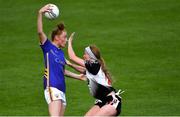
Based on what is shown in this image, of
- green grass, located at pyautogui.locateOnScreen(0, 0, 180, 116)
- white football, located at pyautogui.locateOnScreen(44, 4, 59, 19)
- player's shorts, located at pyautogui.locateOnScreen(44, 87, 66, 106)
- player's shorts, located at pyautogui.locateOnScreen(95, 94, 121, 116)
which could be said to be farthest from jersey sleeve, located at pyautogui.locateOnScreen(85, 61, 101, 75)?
green grass, located at pyautogui.locateOnScreen(0, 0, 180, 116)

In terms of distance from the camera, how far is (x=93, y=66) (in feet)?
40.6

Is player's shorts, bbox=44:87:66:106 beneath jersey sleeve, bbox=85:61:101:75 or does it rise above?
beneath

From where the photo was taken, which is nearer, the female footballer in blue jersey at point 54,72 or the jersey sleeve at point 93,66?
the jersey sleeve at point 93,66

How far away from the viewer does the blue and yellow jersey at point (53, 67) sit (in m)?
12.6

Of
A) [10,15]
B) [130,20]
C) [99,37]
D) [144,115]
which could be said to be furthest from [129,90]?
[10,15]

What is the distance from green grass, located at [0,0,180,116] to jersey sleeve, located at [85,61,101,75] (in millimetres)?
3254

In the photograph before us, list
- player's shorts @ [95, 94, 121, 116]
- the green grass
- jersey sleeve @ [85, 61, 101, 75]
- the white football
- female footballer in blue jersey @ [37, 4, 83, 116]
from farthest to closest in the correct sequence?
the green grass
the white football
female footballer in blue jersey @ [37, 4, 83, 116]
jersey sleeve @ [85, 61, 101, 75]
player's shorts @ [95, 94, 121, 116]

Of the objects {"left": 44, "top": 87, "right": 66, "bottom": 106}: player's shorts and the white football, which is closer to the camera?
{"left": 44, "top": 87, "right": 66, "bottom": 106}: player's shorts

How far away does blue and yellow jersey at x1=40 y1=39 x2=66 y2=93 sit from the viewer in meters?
12.6

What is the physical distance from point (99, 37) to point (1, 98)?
234 inches

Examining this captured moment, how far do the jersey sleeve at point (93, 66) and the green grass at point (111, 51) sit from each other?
325 centimetres

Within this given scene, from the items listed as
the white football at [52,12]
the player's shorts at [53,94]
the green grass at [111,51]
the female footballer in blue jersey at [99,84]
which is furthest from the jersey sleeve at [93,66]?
the green grass at [111,51]

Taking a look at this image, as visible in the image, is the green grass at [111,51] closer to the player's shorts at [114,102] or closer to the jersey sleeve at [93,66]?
the player's shorts at [114,102]

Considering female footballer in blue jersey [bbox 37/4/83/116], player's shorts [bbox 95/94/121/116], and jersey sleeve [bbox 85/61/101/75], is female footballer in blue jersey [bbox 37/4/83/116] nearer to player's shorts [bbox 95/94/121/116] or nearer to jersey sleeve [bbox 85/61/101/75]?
jersey sleeve [bbox 85/61/101/75]
